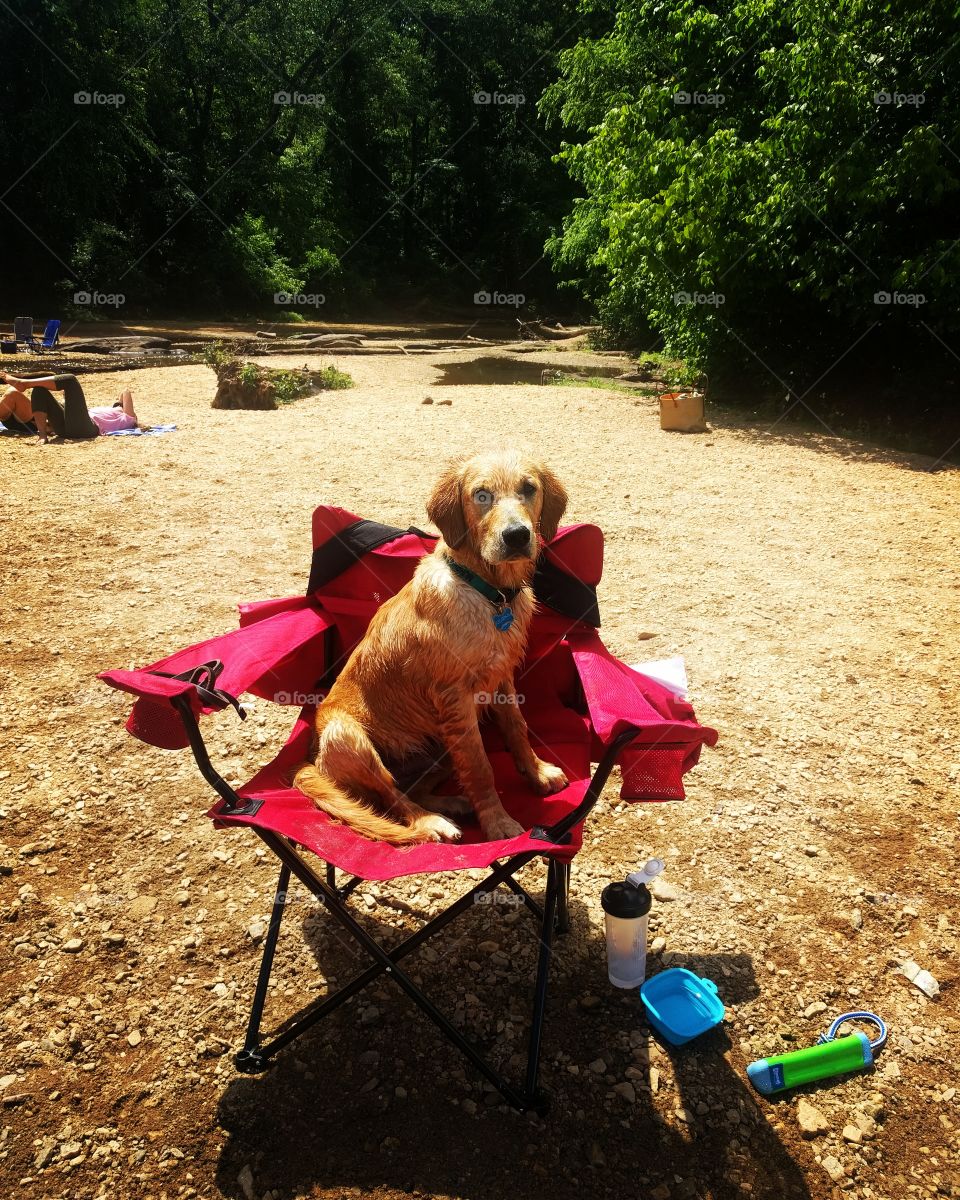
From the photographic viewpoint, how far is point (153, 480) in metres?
8.57

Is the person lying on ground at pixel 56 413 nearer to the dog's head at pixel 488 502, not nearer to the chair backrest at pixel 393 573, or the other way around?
the chair backrest at pixel 393 573

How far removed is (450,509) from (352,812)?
105cm

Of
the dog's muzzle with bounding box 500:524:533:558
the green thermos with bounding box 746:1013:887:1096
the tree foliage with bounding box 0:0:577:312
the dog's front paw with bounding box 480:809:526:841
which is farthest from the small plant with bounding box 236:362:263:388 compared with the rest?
the tree foliage with bounding box 0:0:577:312

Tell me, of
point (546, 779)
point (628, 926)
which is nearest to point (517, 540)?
point (546, 779)

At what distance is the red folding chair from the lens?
2.18 metres

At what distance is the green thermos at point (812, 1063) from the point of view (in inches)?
91.4

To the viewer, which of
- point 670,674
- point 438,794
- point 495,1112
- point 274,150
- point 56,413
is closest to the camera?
point 495,1112

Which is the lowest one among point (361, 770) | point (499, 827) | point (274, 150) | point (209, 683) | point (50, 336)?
point (499, 827)

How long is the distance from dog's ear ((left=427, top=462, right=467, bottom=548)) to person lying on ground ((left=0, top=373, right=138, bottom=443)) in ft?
29.9

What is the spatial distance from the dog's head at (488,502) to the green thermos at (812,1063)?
169 centimetres

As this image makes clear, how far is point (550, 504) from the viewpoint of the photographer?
285 centimetres

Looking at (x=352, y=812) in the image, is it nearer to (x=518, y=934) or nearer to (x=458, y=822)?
(x=458, y=822)

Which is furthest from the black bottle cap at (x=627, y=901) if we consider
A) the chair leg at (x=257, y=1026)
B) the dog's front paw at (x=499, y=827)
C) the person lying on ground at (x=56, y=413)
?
the person lying on ground at (x=56, y=413)

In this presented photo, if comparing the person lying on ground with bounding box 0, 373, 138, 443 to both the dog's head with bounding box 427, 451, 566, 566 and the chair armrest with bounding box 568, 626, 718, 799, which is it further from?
the chair armrest with bounding box 568, 626, 718, 799
